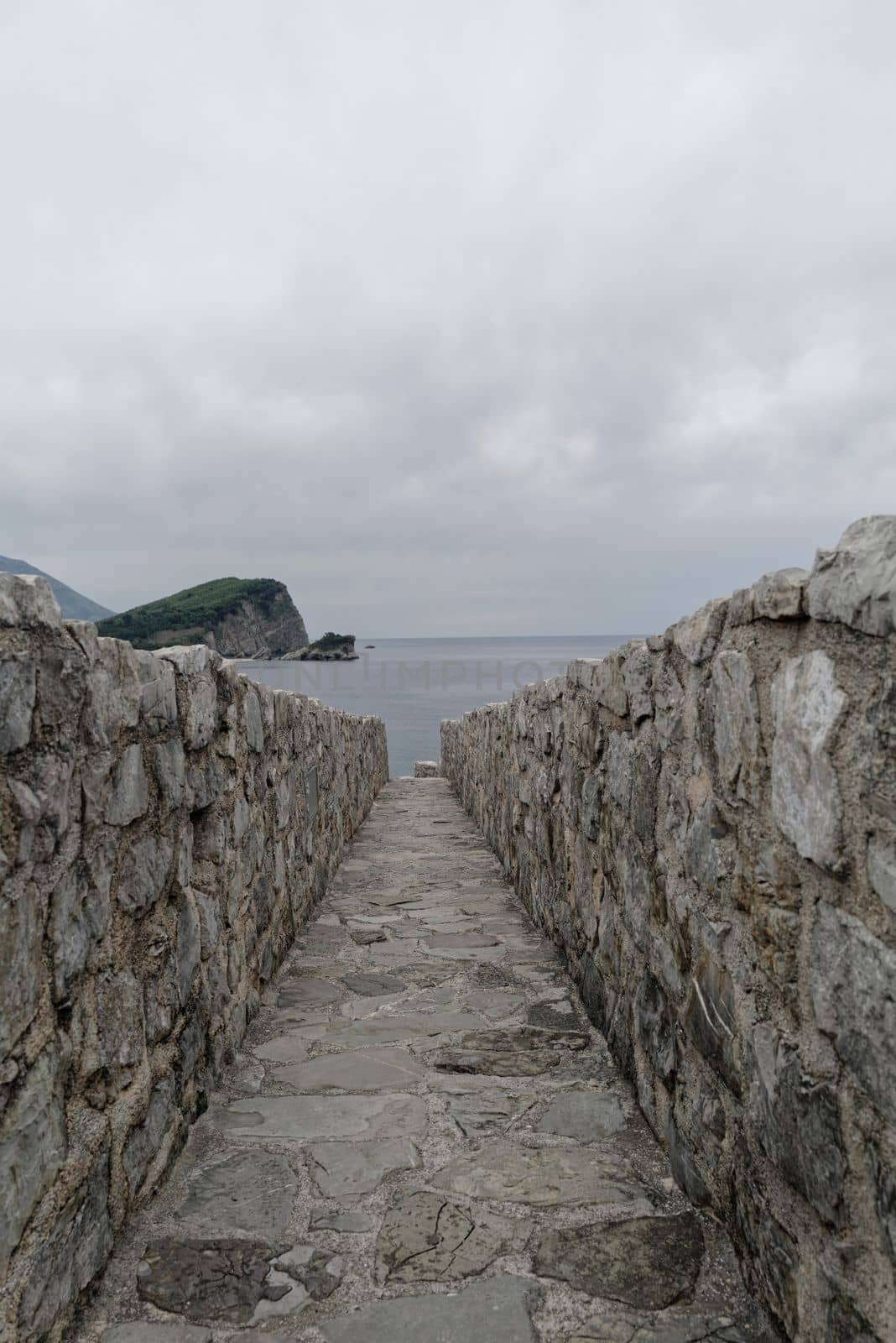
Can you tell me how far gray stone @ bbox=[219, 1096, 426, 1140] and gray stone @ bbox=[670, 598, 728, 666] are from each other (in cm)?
173

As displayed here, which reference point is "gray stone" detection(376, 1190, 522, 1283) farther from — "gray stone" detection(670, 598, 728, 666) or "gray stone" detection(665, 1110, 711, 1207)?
"gray stone" detection(670, 598, 728, 666)

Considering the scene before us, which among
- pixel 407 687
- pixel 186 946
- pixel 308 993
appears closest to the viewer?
pixel 186 946

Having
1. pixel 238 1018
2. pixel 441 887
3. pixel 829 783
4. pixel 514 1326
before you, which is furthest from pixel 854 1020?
pixel 441 887

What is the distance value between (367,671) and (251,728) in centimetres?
9667

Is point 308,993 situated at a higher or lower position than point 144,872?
lower

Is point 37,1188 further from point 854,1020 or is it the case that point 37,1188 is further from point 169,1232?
point 854,1020

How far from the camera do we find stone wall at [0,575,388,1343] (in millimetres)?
1616

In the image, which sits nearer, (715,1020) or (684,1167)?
(715,1020)

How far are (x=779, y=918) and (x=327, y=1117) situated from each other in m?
1.77

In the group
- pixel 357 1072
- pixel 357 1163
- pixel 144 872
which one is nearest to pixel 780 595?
pixel 144 872

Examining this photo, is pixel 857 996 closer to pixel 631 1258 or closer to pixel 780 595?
pixel 780 595

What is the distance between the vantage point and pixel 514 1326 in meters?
1.79

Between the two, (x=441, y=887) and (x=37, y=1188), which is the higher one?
(x=37, y=1188)

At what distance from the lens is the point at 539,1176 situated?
237 centimetres
